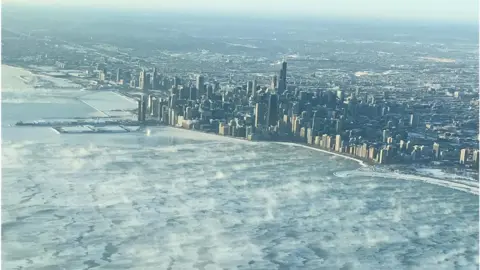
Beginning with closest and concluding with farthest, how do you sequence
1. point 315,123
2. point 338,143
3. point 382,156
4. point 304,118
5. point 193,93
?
point 382,156 → point 338,143 → point 315,123 → point 304,118 → point 193,93

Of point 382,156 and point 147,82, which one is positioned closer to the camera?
point 382,156

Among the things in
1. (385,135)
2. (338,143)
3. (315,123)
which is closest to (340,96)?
(315,123)

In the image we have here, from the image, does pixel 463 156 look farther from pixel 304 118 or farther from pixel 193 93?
pixel 193 93

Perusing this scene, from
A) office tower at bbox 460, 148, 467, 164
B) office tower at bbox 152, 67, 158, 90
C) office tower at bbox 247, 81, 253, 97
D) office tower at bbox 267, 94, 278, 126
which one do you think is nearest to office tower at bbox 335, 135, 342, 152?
office tower at bbox 267, 94, 278, 126

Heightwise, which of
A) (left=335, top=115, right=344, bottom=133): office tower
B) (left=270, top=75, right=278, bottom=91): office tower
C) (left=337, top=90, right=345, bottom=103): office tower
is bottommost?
(left=335, top=115, right=344, bottom=133): office tower

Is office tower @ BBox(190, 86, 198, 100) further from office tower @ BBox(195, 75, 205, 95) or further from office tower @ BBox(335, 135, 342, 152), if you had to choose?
office tower @ BBox(335, 135, 342, 152)

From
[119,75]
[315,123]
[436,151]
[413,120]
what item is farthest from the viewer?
[119,75]

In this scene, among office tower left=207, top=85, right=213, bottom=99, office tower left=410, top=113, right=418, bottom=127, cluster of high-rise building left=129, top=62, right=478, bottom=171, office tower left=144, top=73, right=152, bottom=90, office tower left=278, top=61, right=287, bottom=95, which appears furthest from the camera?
office tower left=144, top=73, right=152, bottom=90

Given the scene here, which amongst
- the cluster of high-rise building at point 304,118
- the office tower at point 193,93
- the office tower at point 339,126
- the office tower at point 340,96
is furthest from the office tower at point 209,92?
the office tower at point 339,126

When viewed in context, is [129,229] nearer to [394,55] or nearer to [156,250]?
[156,250]
